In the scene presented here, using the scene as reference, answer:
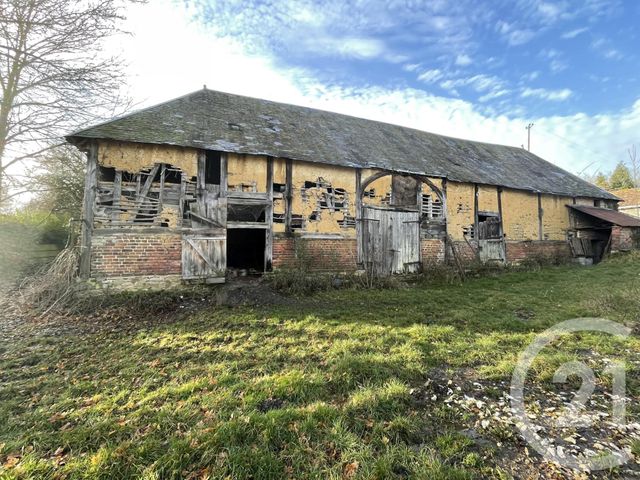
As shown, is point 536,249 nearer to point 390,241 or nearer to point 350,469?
point 390,241

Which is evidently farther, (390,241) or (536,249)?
(536,249)

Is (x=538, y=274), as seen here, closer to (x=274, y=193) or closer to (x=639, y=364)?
(x=639, y=364)

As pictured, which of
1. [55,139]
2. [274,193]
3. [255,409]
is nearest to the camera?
[255,409]

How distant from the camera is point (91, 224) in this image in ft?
23.4

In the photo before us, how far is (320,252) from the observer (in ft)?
30.1

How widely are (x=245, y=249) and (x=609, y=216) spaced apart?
16979 mm

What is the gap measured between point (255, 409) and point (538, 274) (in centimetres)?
1218

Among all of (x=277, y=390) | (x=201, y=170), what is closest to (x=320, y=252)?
(x=201, y=170)

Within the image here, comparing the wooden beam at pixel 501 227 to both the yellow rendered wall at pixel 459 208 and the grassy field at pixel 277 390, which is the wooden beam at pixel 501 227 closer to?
the yellow rendered wall at pixel 459 208

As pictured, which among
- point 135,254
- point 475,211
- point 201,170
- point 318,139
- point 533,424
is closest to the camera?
point 533,424

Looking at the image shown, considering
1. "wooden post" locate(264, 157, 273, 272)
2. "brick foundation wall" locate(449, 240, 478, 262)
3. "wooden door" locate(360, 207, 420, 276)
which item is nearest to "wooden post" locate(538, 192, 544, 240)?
"brick foundation wall" locate(449, 240, 478, 262)

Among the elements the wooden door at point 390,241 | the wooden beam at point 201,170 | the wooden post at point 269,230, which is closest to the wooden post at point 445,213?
the wooden door at point 390,241

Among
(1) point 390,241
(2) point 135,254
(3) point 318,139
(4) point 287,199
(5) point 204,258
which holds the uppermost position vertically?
(3) point 318,139

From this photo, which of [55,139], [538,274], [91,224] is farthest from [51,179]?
[538,274]
